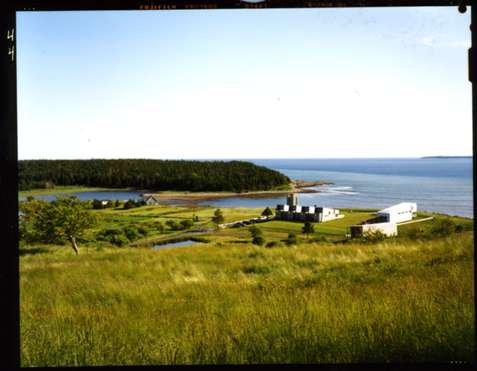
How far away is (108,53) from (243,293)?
3.43 meters

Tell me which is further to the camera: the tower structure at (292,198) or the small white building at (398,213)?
the small white building at (398,213)

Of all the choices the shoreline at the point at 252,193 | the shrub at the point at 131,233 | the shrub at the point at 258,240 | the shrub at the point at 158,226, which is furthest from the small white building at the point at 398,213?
the shrub at the point at 131,233

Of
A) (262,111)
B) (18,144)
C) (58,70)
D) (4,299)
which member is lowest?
(4,299)

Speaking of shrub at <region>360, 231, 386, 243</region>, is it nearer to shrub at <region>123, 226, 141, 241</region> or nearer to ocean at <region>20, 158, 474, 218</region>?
ocean at <region>20, 158, 474, 218</region>

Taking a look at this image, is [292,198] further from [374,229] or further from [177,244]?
[177,244]

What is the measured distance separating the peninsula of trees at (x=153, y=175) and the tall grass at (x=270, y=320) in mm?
1075

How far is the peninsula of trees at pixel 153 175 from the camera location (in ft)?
14.8

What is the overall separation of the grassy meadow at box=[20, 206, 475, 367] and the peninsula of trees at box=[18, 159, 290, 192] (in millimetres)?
1076

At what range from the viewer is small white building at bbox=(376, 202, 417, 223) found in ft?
23.6

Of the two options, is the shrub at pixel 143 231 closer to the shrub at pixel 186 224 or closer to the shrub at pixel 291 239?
the shrub at pixel 186 224

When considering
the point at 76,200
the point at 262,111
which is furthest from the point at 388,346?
the point at 76,200

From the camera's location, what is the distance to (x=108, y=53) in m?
4.96

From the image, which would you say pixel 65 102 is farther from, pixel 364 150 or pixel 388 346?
pixel 388 346

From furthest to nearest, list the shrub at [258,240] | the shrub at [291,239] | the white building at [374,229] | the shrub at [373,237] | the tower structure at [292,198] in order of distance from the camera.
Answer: the shrub at [291,239] → the shrub at [258,240] → the white building at [374,229] → the shrub at [373,237] → the tower structure at [292,198]
